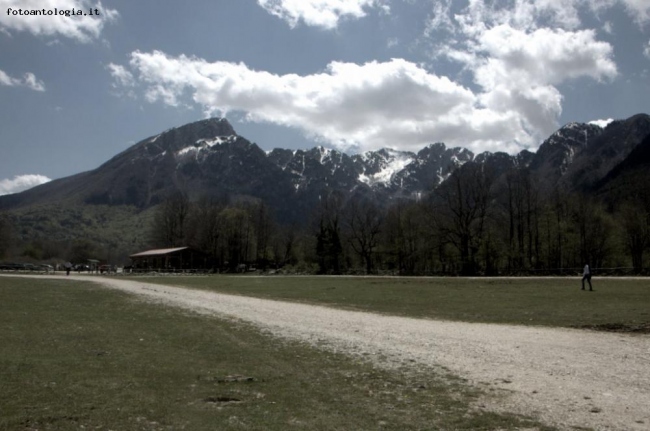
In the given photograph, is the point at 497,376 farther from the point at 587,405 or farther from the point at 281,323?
the point at 281,323

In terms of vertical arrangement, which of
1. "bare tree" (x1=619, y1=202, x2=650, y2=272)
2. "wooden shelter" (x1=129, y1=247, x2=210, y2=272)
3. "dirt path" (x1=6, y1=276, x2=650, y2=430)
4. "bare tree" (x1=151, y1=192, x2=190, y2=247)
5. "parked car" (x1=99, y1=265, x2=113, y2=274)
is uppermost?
"bare tree" (x1=151, y1=192, x2=190, y2=247)

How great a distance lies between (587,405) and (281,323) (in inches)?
517

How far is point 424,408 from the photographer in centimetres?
814

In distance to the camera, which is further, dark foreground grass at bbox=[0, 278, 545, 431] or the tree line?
the tree line

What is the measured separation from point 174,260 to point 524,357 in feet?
306

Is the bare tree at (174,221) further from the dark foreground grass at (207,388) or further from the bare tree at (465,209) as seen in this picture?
the dark foreground grass at (207,388)

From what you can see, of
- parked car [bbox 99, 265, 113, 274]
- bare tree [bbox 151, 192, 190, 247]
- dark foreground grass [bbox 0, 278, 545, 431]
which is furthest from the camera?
bare tree [bbox 151, 192, 190, 247]

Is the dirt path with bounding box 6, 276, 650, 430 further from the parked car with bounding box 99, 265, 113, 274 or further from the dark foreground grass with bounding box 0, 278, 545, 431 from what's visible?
the parked car with bounding box 99, 265, 113, 274

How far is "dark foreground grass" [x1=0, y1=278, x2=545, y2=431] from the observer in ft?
24.3

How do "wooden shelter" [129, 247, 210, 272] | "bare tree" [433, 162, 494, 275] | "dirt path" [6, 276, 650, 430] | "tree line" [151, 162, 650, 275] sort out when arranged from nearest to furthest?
"dirt path" [6, 276, 650, 430] → "tree line" [151, 162, 650, 275] → "bare tree" [433, 162, 494, 275] → "wooden shelter" [129, 247, 210, 272]

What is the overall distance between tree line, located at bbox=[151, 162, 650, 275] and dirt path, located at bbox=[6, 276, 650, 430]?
50195 mm

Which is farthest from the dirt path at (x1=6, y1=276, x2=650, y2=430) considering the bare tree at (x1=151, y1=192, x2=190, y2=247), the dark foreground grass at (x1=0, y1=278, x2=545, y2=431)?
the bare tree at (x1=151, y1=192, x2=190, y2=247)

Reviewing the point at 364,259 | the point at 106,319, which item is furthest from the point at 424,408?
the point at 364,259

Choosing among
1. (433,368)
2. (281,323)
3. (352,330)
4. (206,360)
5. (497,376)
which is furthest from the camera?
(281,323)
